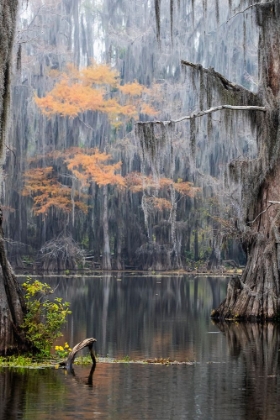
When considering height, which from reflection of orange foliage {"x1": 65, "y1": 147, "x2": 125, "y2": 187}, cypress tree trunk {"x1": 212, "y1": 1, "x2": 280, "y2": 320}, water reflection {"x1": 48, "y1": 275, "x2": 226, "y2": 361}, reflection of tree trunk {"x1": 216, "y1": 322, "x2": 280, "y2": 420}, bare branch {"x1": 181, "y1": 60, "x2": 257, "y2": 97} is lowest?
reflection of tree trunk {"x1": 216, "y1": 322, "x2": 280, "y2": 420}

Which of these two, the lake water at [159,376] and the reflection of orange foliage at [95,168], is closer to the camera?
the lake water at [159,376]

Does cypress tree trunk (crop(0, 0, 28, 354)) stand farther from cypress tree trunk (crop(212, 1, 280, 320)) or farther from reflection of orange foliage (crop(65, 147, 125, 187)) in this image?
reflection of orange foliage (crop(65, 147, 125, 187))

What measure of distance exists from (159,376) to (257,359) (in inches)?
96.0

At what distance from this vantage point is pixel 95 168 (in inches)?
1674

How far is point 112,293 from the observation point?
27.5 metres

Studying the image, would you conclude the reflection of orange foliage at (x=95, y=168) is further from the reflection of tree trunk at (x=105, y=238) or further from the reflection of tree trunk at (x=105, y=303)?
the reflection of tree trunk at (x=105, y=303)

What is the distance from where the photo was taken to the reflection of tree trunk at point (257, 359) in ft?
29.5

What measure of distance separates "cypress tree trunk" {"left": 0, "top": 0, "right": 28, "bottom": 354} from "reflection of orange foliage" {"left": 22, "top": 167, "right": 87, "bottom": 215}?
29860mm

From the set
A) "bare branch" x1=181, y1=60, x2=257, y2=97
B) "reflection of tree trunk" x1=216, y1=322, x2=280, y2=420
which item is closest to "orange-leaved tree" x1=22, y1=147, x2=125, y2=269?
"bare branch" x1=181, y1=60, x2=257, y2=97

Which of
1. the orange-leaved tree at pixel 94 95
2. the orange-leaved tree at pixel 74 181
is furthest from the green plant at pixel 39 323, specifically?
the orange-leaved tree at pixel 94 95

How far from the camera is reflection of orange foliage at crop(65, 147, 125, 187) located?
42469 millimetres

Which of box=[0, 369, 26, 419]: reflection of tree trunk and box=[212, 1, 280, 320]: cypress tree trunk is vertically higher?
box=[212, 1, 280, 320]: cypress tree trunk

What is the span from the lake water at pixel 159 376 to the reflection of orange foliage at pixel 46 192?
68.4 ft

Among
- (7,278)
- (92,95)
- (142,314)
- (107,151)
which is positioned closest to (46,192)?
(107,151)
